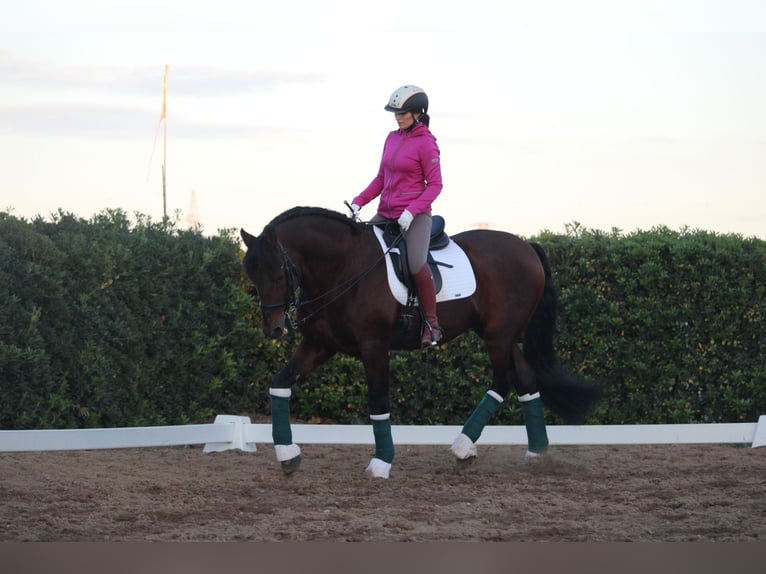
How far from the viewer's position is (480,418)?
8539 mm

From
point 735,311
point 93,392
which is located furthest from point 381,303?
point 735,311

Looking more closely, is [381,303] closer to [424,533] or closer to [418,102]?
[418,102]

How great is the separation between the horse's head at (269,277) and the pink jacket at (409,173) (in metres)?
1.11

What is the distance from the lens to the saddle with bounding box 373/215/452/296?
8.12m

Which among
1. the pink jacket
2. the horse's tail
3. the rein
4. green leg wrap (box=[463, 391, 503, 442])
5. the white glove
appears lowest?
green leg wrap (box=[463, 391, 503, 442])

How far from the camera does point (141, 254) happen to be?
33.6ft

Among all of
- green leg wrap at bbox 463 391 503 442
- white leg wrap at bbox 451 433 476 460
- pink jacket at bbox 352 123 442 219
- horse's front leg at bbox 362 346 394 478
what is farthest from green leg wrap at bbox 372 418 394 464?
pink jacket at bbox 352 123 442 219

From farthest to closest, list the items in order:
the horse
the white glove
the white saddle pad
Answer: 1. the white saddle pad
2. the white glove
3. the horse

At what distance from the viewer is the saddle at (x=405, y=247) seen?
812 centimetres

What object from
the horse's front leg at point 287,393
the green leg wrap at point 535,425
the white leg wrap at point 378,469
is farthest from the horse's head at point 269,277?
the green leg wrap at point 535,425

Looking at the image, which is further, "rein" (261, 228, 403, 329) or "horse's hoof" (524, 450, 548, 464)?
"horse's hoof" (524, 450, 548, 464)

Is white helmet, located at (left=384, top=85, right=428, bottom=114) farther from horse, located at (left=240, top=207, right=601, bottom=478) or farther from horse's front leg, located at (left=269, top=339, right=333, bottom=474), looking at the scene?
horse's front leg, located at (left=269, top=339, right=333, bottom=474)

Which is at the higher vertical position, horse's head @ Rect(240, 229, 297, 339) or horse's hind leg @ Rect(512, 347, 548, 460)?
horse's head @ Rect(240, 229, 297, 339)

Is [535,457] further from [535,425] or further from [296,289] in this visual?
[296,289]
